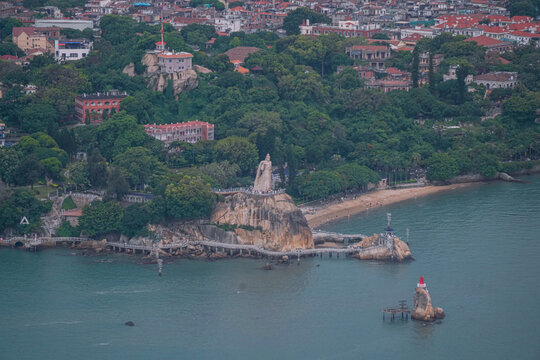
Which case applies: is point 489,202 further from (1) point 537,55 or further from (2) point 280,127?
(1) point 537,55

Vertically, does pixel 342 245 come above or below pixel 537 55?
below

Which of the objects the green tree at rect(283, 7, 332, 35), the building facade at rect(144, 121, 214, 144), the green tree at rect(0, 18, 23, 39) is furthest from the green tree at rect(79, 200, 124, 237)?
the green tree at rect(283, 7, 332, 35)

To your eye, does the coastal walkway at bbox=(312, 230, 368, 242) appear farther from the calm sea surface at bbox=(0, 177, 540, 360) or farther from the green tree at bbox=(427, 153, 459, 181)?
the green tree at bbox=(427, 153, 459, 181)

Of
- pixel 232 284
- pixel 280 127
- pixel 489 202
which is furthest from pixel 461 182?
pixel 232 284

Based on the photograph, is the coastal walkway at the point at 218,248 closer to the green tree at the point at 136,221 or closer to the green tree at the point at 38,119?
the green tree at the point at 136,221

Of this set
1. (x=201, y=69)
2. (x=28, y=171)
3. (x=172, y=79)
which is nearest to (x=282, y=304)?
(x=28, y=171)

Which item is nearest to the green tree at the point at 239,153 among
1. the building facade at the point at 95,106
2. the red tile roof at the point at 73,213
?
the building facade at the point at 95,106

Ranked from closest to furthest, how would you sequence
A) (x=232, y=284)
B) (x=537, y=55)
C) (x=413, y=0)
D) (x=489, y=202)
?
(x=232, y=284) → (x=489, y=202) → (x=537, y=55) → (x=413, y=0)

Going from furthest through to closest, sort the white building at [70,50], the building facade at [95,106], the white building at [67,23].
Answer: the white building at [67,23] < the white building at [70,50] < the building facade at [95,106]
